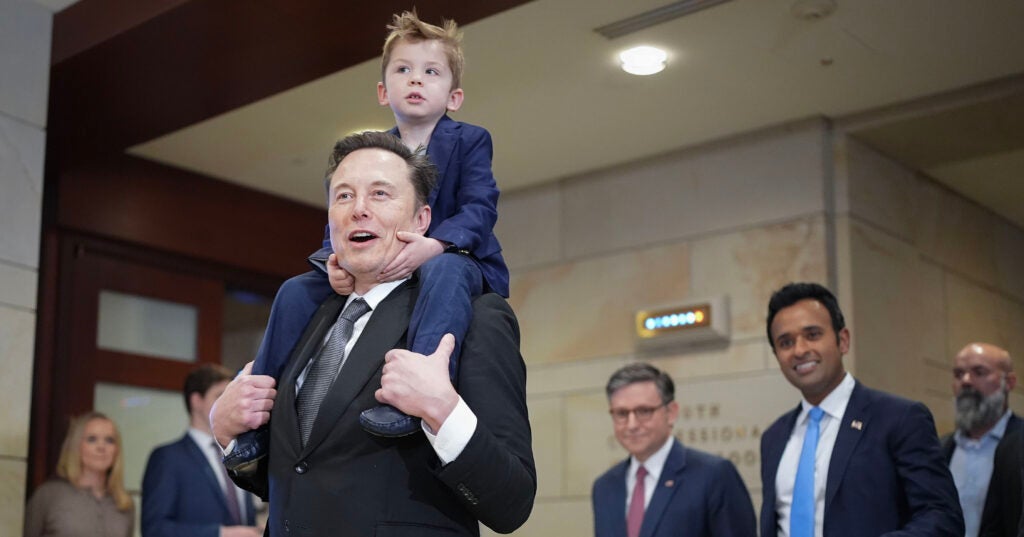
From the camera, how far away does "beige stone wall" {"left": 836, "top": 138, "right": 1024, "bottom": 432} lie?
20.4 ft

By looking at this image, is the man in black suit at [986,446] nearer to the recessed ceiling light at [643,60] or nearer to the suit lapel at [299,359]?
the recessed ceiling light at [643,60]

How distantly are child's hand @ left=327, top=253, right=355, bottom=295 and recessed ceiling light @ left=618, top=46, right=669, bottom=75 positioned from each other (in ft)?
11.8

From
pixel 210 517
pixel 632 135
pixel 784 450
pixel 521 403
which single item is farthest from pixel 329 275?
pixel 632 135

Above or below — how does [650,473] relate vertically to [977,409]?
below

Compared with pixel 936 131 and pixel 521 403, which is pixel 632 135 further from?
pixel 521 403

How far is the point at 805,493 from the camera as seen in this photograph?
3621mm

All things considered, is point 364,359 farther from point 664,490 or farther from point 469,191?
point 664,490

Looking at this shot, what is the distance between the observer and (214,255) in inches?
285

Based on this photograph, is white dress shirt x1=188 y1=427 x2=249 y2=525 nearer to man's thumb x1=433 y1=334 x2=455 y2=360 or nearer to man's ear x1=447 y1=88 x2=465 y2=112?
man's ear x1=447 y1=88 x2=465 y2=112

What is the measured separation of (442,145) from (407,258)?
567 millimetres

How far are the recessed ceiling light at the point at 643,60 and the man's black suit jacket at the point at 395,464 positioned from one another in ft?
12.2

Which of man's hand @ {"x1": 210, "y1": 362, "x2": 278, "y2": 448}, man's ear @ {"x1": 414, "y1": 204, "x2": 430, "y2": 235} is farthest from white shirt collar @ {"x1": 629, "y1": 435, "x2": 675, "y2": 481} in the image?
man's hand @ {"x1": 210, "y1": 362, "x2": 278, "y2": 448}

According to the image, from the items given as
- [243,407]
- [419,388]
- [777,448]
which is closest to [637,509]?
[777,448]

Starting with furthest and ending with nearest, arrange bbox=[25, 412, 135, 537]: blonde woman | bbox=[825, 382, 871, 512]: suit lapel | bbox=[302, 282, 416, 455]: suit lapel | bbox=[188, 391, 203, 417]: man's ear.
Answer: bbox=[188, 391, 203, 417]: man's ear → bbox=[25, 412, 135, 537]: blonde woman → bbox=[825, 382, 871, 512]: suit lapel → bbox=[302, 282, 416, 455]: suit lapel
